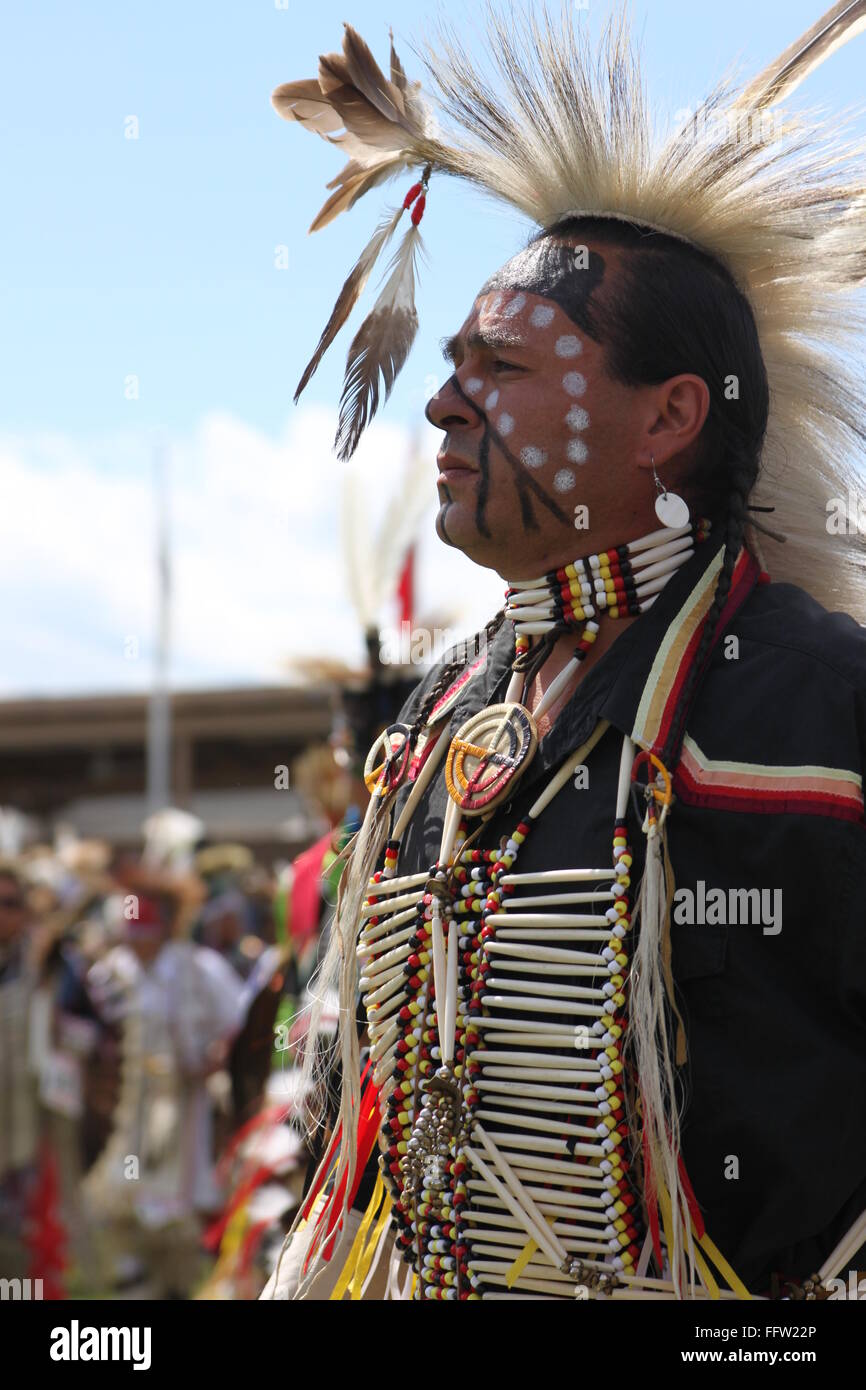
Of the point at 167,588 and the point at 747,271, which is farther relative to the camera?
the point at 167,588

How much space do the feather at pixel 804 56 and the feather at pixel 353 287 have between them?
58 centimetres

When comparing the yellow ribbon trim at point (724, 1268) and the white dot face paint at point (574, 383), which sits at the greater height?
the white dot face paint at point (574, 383)

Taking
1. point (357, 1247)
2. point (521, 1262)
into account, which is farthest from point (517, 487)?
point (357, 1247)

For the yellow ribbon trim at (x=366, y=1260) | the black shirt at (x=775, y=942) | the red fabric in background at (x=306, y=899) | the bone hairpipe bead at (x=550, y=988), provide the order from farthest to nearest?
the red fabric in background at (x=306, y=899) < the yellow ribbon trim at (x=366, y=1260) < the bone hairpipe bead at (x=550, y=988) < the black shirt at (x=775, y=942)

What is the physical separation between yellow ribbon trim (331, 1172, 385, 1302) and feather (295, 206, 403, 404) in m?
1.26

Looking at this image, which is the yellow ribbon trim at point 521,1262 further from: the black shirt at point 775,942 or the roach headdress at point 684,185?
the roach headdress at point 684,185

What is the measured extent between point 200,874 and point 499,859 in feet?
25.2

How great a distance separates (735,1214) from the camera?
6.23 ft

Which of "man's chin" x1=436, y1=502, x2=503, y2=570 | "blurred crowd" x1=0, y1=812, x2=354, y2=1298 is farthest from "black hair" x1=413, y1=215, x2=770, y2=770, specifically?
"blurred crowd" x1=0, y1=812, x2=354, y2=1298

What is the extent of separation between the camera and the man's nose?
2178 millimetres

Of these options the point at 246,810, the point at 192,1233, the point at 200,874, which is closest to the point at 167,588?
the point at 246,810

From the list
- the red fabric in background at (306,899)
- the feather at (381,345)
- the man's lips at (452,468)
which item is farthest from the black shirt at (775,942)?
the red fabric in background at (306,899)

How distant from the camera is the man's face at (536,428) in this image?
212 centimetres

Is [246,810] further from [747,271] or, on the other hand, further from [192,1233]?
[747,271]
